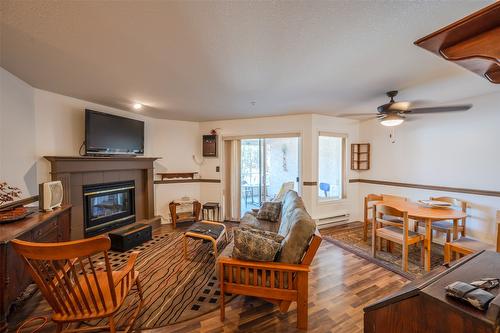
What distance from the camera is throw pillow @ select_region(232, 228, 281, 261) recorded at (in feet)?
5.83

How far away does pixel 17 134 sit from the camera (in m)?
2.39

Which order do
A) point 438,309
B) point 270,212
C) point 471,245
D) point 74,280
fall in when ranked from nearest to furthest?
point 438,309 < point 74,280 < point 471,245 < point 270,212

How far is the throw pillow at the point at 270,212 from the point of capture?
3346 mm

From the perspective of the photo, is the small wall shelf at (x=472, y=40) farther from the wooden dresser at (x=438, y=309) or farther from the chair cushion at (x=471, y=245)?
the chair cushion at (x=471, y=245)

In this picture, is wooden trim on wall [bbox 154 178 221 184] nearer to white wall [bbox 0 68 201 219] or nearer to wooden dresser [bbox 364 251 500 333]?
white wall [bbox 0 68 201 219]

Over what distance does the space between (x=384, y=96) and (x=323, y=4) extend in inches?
89.1

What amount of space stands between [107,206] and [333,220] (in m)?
4.28

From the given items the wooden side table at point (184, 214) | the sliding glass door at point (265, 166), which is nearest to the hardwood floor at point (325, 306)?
the sliding glass door at point (265, 166)

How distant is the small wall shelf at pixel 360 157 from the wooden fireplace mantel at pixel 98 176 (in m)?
4.11

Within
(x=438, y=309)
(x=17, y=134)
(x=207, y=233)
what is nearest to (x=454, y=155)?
(x=438, y=309)

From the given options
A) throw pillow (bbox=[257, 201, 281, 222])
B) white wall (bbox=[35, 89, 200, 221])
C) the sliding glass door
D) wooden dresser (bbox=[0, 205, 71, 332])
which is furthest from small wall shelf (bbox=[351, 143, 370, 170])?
wooden dresser (bbox=[0, 205, 71, 332])

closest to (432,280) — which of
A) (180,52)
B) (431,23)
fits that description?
(431,23)

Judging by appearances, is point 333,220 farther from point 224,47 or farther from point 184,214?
point 224,47

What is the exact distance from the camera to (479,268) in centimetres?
82
